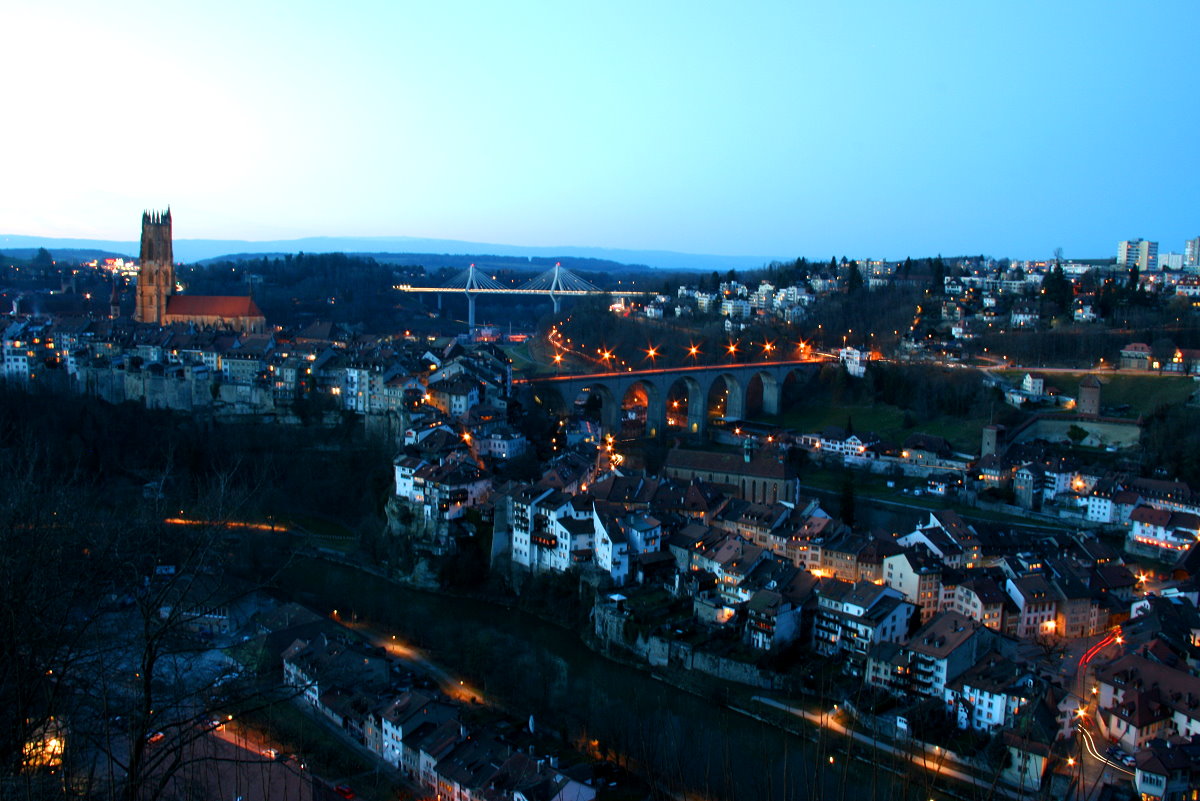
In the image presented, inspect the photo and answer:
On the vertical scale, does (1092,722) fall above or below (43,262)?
below

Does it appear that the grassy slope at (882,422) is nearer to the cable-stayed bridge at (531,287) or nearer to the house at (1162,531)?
the house at (1162,531)

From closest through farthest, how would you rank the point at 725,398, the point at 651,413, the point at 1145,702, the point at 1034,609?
the point at 1145,702
the point at 1034,609
the point at 651,413
the point at 725,398

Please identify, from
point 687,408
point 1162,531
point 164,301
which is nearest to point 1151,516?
point 1162,531

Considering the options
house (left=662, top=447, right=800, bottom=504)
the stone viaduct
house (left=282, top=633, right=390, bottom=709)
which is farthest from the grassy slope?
house (left=282, top=633, right=390, bottom=709)

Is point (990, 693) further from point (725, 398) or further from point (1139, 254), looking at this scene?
point (1139, 254)

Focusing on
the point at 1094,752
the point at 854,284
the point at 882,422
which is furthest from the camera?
the point at 854,284

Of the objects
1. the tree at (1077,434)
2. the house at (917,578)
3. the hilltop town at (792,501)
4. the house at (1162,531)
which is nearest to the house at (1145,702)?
the hilltop town at (792,501)
